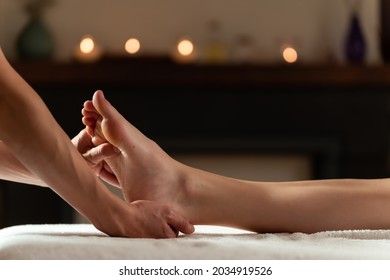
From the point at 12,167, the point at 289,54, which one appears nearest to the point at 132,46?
the point at 289,54

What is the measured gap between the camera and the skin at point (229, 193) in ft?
5.09

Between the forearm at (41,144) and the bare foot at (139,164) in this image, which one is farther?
the bare foot at (139,164)

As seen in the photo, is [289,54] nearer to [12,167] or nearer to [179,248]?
[12,167]

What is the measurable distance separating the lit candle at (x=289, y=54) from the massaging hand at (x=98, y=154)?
2246 mm

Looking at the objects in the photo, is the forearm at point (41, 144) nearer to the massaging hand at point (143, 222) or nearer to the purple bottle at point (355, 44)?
the massaging hand at point (143, 222)

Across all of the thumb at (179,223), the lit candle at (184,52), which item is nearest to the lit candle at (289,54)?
the lit candle at (184,52)

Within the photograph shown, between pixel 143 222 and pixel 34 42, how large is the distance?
7.83 feet

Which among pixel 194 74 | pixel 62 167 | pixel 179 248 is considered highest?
pixel 194 74

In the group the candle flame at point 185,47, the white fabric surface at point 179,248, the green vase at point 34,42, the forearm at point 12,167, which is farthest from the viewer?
the candle flame at point 185,47

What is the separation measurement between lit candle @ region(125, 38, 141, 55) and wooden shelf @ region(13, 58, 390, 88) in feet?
0.56

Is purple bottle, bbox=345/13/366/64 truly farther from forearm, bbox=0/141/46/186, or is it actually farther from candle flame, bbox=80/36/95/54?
forearm, bbox=0/141/46/186

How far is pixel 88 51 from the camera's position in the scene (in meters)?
3.68

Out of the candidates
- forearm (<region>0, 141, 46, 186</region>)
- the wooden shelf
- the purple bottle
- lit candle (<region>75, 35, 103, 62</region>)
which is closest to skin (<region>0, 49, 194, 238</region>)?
forearm (<region>0, 141, 46, 186</region>)
